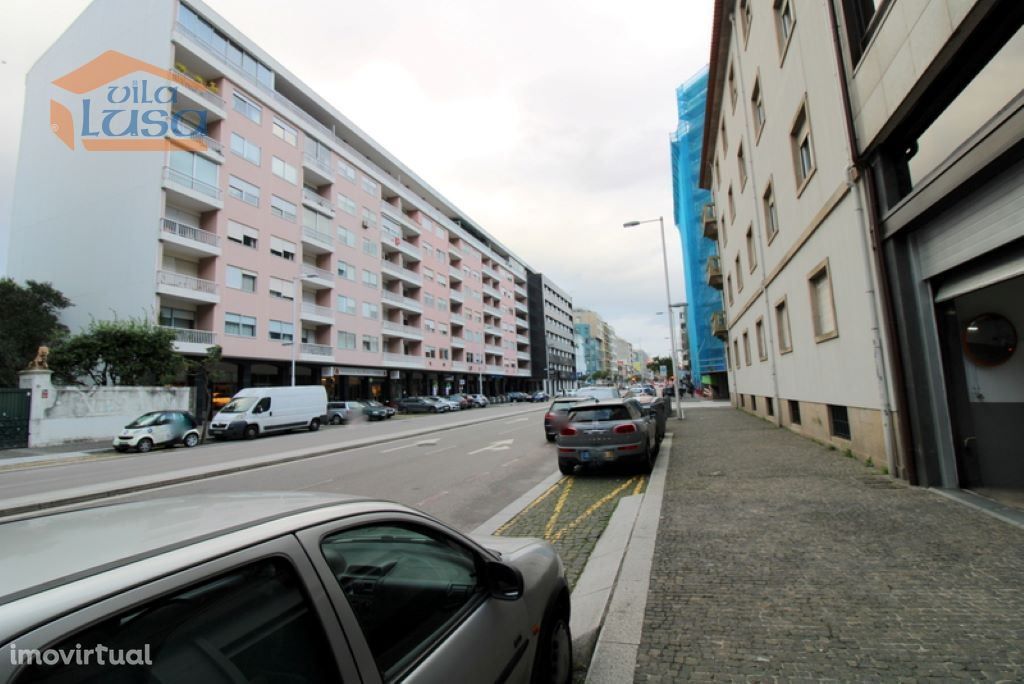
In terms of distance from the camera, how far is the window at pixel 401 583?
1646 mm

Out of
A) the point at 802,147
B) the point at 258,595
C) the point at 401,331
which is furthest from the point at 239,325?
the point at 258,595

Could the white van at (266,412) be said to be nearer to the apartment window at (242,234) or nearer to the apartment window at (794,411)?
the apartment window at (242,234)

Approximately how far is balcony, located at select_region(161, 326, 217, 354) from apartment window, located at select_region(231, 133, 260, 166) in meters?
11.6

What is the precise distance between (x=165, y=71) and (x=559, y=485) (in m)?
32.5

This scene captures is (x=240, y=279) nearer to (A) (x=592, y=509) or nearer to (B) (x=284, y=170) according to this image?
(B) (x=284, y=170)

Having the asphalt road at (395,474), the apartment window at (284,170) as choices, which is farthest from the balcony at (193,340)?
the apartment window at (284,170)

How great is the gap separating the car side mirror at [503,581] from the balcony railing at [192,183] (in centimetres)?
3222

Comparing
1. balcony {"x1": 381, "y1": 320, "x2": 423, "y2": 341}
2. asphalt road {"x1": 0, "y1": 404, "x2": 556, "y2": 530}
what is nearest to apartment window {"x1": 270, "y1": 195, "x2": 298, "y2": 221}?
balcony {"x1": 381, "y1": 320, "x2": 423, "y2": 341}

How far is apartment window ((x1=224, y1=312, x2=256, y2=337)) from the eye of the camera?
29625 millimetres

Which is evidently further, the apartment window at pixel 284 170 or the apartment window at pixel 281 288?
the apartment window at pixel 284 170

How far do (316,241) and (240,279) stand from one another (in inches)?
310

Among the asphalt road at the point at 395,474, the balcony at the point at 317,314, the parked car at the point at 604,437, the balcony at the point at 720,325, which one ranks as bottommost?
the asphalt road at the point at 395,474

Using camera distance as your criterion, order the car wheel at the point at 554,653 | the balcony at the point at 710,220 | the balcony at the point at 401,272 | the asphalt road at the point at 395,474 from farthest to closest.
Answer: the balcony at the point at 401,272 < the balcony at the point at 710,220 < the asphalt road at the point at 395,474 < the car wheel at the point at 554,653

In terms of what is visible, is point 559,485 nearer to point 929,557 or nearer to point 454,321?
point 929,557
